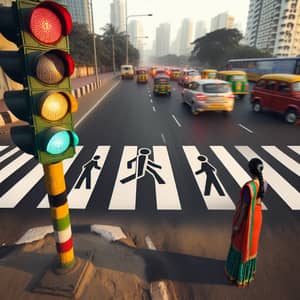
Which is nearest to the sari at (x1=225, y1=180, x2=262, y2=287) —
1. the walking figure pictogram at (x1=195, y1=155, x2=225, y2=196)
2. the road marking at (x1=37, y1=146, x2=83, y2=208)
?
the walking figure pictogram at (x1=195, y1=155, x2=225, y2=196)

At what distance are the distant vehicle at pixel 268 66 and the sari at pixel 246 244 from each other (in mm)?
30600

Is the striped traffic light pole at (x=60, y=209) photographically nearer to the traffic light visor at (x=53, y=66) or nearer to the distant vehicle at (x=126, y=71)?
the traffic light visor at (x=53, y=66)

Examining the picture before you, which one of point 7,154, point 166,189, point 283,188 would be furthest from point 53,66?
point 7,154

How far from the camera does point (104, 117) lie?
13227 millimetres

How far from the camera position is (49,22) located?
80.5 inches

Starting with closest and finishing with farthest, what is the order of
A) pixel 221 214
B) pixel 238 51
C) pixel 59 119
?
1. pixel 59 119
2. pixel 221 214
3. pixel 238 51

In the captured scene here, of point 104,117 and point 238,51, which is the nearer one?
point 104,117

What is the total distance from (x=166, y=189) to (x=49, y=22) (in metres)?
4.41

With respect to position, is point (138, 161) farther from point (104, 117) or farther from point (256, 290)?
point (104, 117)

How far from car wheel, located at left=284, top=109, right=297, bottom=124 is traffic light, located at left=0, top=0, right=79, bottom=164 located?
468 inches

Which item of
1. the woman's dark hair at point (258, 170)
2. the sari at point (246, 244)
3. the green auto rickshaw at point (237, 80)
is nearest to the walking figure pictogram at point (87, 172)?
the sari at point (246, 244)

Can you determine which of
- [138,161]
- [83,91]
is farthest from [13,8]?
[83,91]

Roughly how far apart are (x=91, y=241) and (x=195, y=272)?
179 centimetres

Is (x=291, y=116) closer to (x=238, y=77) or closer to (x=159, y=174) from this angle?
(x=159, y=174)
